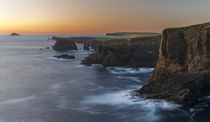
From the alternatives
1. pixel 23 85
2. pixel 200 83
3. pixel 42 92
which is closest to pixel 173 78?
pixel 200 83

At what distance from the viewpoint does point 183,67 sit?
38.6m

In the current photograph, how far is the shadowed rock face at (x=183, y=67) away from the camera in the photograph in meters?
33.6

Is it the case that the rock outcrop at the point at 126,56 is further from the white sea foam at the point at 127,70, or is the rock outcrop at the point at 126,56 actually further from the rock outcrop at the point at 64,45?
the rock outcrop at the point at 64,45

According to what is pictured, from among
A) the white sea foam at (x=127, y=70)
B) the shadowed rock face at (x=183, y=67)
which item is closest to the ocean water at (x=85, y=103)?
the shadowed rock face at (x=183, y=67)

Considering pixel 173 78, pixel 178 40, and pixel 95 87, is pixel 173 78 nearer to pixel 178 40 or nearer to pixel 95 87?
pixel 178 40

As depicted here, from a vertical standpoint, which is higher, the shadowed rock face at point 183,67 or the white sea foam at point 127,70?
the shadowed rock face at point 183,67

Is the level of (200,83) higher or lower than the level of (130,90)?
higher

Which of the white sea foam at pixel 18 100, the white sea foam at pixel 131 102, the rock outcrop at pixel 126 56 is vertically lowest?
the white sea foam at pixel 18 100

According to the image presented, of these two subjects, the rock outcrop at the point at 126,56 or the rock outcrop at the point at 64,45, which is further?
the rock outcrop at the point at 64,45

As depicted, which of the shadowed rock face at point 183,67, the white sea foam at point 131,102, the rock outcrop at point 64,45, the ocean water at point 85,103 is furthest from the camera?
the rock outcrop at point 64,45

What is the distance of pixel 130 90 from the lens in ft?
135

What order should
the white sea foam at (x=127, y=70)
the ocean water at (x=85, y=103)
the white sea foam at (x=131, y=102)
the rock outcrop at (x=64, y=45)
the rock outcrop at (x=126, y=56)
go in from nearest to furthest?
the ocean water at (x=85, y=103) < the white sea foam at (x=131, y=102) < the white sea foam at (x=127, y=70) < the rock outcrop at (x=126, y=56) < the rock outcrop at (x=64, y=45)

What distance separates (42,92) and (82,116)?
14321 millimetres

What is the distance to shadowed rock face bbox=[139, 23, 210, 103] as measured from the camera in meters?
33.6
